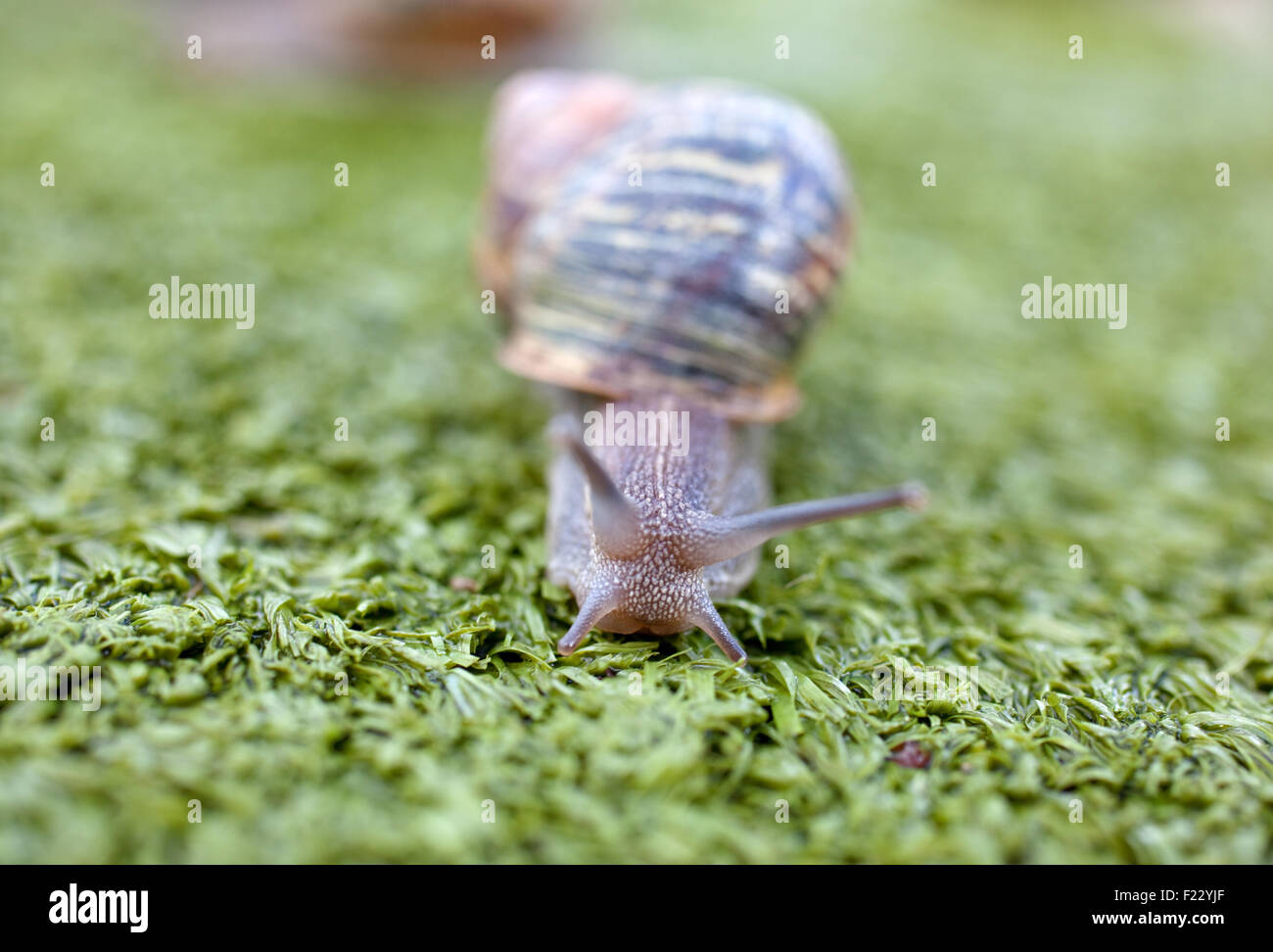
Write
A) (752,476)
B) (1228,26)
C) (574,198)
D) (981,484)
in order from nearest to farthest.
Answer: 1. (752,476)
2. (574,198)
3. (981,484)
4. (1228,26)

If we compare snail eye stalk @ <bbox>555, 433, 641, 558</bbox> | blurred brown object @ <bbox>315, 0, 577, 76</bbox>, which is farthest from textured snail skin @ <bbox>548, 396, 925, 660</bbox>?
blurred brown object @ <bbox>315, 0, 577, 76</bbox>

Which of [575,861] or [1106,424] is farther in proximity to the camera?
[1106,424]

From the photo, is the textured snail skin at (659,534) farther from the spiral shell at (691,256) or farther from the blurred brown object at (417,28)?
the blurred brown object at (417,28)

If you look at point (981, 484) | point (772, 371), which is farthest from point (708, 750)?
point (981, 484)

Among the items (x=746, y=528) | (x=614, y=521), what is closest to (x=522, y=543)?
→ (x=614, y=521)

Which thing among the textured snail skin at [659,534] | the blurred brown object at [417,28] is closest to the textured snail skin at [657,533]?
the textured snail skin at [659,534]

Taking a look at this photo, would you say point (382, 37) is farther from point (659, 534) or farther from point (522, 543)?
point (659, 534)
